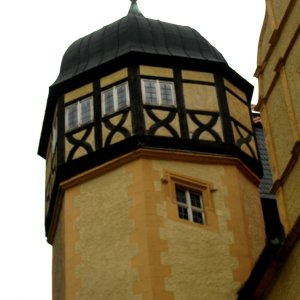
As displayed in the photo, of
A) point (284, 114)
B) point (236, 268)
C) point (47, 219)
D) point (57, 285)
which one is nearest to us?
point (284, 114)

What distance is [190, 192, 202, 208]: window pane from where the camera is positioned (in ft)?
63.7

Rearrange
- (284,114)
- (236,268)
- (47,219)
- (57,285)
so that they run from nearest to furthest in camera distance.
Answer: (284,114) < (236,268) < (57,285) < (47,219)

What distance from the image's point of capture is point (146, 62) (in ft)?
70.1

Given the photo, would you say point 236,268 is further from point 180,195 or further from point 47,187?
point 47,187

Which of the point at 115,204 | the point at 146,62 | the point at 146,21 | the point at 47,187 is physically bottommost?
the point at 115,204

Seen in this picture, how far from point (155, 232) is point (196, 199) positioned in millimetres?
1606

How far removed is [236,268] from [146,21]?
771cm

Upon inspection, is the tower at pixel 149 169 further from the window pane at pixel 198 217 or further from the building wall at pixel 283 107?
the building wall at pixel 283 107

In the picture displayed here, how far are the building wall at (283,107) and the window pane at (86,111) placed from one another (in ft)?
17.1

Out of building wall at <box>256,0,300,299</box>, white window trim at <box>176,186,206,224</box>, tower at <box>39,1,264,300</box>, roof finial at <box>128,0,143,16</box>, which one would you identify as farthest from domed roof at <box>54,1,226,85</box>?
building wall at <box>256,0,300,299</box>

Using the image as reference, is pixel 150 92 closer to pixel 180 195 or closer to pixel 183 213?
pixel 180 195

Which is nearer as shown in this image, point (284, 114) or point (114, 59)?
point (284, 114)

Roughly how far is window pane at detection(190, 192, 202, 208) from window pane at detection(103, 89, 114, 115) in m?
2.94

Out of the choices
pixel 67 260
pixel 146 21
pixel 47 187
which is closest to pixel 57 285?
pixel 67 260
